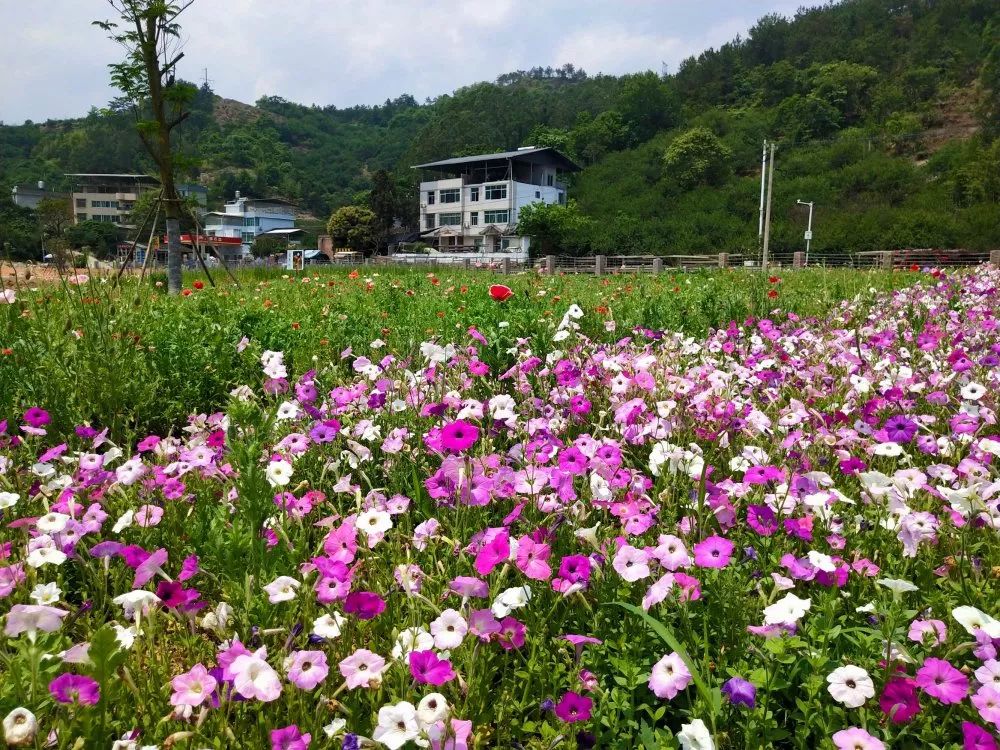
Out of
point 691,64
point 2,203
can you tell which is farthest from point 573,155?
point 2,203

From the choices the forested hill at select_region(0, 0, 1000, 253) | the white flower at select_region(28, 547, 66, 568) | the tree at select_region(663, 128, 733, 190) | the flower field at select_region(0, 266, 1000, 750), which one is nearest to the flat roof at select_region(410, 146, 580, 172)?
the forested hill at select_region(0, 0, 1000, 253)

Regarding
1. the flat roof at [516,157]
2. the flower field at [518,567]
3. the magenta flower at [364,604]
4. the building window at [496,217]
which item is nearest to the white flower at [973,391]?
the flower field at [518,567]

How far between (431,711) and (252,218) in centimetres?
11562

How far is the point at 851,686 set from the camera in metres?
1.23

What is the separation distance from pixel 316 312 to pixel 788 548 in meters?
5.54

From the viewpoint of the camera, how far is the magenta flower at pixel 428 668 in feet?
3.92

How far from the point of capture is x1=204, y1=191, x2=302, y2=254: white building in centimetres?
10112

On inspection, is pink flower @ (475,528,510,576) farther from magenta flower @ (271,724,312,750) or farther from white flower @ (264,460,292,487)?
white flower @ (264,460,292,487)

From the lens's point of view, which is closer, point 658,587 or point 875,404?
point 658,587

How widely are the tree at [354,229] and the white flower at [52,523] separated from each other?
72.2 meters

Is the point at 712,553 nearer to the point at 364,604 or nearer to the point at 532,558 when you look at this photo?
the point at 532,558

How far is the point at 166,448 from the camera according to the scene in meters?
2.45

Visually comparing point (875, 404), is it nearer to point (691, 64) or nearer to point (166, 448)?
point (166, 448)

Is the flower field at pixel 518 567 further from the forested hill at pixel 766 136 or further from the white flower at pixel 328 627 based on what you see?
the forested hill at pixel 766 136
